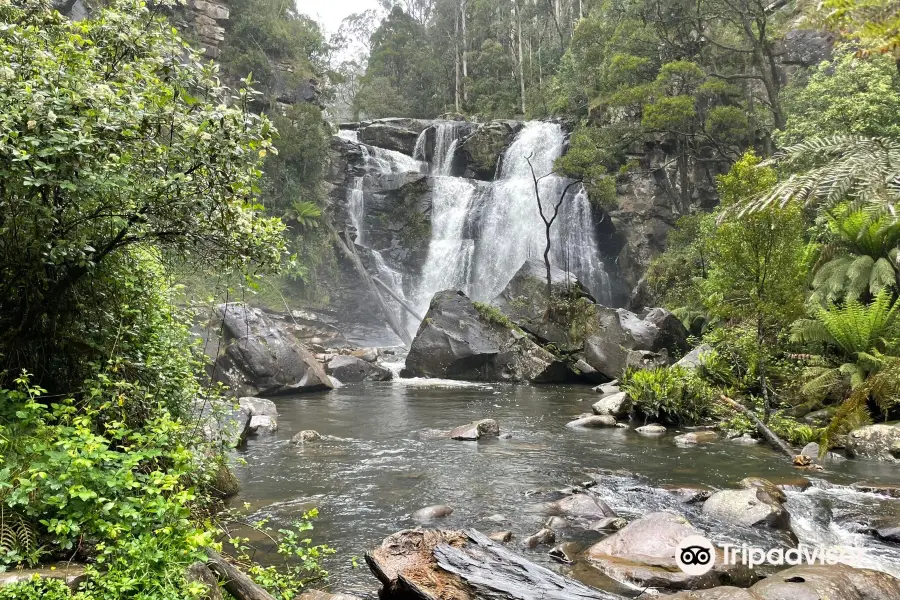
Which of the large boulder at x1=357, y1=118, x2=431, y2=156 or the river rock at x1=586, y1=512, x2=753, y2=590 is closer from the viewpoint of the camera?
the river rock at x1=586, y1=512, x2=753, y2=590

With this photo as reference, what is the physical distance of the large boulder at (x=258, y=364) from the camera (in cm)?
1648

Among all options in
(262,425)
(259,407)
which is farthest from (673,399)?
(259,407)

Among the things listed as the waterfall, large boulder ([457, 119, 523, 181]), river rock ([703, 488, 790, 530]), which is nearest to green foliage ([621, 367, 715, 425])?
river rock ([703, 488, 790, 530])

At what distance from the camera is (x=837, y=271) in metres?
14.0

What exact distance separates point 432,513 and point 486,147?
2858cm

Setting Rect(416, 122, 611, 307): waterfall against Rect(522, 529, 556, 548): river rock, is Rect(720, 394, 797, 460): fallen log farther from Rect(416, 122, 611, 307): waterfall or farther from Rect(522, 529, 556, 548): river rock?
Rect(416, 122, 611, 307): waterfall

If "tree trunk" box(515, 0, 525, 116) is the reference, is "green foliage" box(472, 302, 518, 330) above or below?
below

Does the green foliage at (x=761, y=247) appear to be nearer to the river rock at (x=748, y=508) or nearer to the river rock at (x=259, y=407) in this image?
the river rock at (x=748, y=508)

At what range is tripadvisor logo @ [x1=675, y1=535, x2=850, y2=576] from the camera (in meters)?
5.08

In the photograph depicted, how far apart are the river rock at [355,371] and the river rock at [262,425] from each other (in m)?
7.86

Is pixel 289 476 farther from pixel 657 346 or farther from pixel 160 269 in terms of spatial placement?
pixel 657 346

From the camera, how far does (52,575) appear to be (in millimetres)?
3035

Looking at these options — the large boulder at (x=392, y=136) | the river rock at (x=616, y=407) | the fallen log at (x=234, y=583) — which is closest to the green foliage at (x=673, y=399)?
the river rock at (x=616, y=407)

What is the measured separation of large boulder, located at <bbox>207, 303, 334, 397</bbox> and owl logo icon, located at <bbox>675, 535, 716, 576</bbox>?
13.1 m
